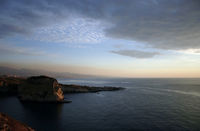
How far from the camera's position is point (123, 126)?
33.8 meters

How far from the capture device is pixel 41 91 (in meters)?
67.5

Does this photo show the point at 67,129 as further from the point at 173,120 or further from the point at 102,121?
the point at 173,120

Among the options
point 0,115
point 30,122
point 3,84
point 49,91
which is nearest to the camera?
point 0,115

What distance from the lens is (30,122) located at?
121 ft

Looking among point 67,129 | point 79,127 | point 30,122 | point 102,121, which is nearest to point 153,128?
A: point 102,121

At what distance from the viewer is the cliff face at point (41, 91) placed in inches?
2635

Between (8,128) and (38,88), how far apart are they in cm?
5668

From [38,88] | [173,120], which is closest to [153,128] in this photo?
[173,120]

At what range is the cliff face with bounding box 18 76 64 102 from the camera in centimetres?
6694

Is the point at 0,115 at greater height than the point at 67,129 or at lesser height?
greater

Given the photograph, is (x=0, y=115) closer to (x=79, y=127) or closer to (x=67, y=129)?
(x=67, y=129)

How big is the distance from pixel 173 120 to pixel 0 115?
142 ft

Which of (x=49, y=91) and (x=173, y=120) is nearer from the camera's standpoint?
(x=173, y=120)

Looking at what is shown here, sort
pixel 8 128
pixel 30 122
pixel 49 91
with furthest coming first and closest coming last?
pixel 49 91 → pixel 30 122 → pixel 8 128
